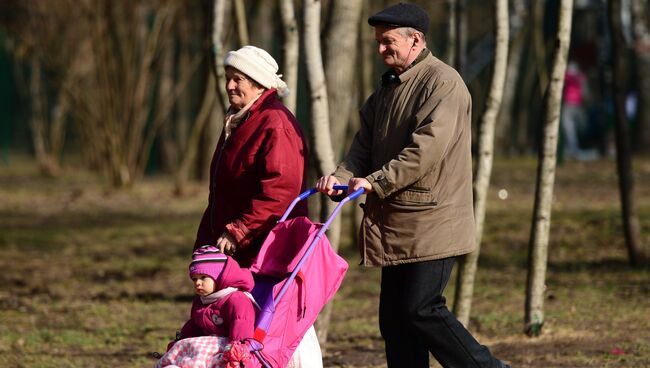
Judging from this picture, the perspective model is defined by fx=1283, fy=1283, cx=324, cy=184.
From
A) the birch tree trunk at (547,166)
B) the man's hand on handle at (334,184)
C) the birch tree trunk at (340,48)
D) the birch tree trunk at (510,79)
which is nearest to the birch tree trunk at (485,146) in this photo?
the birch tree trunk at (547,166)

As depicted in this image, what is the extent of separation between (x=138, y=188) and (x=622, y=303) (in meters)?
11.8

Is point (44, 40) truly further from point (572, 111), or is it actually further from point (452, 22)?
point (452, 22)

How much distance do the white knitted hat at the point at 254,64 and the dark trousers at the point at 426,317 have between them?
102 cm

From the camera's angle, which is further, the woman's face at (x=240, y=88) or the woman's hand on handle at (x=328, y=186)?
the woman's face at (x=240, y=88)

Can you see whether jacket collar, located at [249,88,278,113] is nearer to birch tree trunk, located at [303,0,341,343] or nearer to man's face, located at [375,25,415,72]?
man's face, located at [375,25,415,72]

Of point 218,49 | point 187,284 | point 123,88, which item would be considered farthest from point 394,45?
point 123,88

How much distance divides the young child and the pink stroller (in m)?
0.08

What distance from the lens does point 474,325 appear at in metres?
8.86

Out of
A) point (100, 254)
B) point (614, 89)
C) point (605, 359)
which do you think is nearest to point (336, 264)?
point (605, 359)

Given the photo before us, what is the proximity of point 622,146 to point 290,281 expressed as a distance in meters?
5.74

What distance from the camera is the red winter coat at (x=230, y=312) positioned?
5246 mm

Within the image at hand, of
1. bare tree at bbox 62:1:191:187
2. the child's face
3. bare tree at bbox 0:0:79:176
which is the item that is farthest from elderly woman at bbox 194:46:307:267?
bare tree at bbox 0:0:79:176

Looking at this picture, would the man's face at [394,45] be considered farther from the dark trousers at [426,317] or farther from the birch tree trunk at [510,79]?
the birch tree trunk at [510,79]

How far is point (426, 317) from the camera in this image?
5512mm
